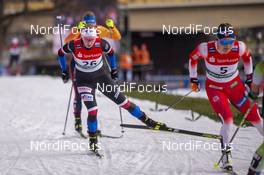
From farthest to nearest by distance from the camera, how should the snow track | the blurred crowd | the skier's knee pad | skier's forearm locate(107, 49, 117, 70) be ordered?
1. the blurred crowd
2. skier's forearm locate(107, 49, 117, 70)
3. the snow track
4. the skier's knee pad

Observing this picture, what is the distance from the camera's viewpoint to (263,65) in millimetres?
6797

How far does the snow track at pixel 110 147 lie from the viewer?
8.12 meters

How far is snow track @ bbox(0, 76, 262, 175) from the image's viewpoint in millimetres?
8117

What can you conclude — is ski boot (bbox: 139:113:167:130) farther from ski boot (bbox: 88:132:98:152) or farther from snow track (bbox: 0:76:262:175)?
ski boot (bbox: 88:132:98:152)

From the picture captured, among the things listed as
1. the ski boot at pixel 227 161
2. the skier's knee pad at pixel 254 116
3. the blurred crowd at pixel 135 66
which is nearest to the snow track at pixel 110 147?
the ski boot at pixel 227 161

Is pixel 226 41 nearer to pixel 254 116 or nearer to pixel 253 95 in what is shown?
pixel 253 95

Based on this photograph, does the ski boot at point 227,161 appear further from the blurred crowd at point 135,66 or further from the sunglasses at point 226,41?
the blurred crowd at point 135,66

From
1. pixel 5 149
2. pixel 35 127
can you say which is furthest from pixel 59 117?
pixel 5 149

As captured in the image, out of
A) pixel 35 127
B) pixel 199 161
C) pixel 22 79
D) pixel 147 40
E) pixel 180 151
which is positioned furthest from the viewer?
pixel 147 40

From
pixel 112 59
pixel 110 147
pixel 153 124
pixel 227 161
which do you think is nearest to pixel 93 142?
pixel 110 147

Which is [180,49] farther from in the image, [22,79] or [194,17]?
[22,79]

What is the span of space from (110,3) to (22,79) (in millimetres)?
11483

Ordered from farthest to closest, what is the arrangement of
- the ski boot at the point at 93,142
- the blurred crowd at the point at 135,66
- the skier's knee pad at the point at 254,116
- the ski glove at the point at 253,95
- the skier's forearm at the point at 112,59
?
the blurred crowd at the point at 135,66 < the skier's forearm at the point at 112,59 < the ski boot at the point at 93,142 < the skier's knee pad at the point at 254,116 < the ski glove at the point at 253,95

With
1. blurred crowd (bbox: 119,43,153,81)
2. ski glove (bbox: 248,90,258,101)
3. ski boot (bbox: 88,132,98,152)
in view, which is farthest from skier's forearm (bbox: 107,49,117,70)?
blurred crowd (bbox: 119,43,153,81)
